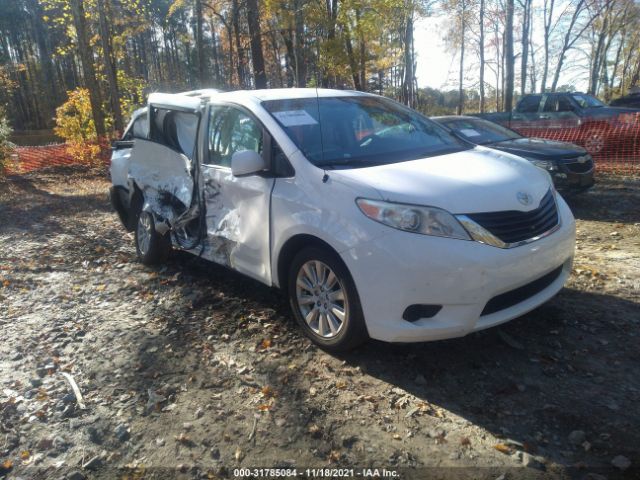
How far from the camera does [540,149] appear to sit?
308 inches

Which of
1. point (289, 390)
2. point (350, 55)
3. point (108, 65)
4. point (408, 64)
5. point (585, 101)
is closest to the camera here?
point (289, 390)

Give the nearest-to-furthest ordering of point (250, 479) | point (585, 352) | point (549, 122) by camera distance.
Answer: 1. point (250, 479)
2. point (585, 352)
3. point (549, 122)

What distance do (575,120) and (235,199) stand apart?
10514 millimetres

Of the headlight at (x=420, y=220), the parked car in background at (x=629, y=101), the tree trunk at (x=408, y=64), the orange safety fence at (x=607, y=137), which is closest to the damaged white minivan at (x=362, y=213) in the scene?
the headlight at (x=420, y=220)

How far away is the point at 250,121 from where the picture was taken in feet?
13.3

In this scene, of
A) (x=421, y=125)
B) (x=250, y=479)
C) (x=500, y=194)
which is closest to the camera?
(x=250, y=479)

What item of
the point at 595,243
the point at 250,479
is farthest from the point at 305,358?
the point at 595,243

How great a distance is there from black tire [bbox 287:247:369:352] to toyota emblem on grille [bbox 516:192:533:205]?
4.04ft

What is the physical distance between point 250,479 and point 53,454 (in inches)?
45.4

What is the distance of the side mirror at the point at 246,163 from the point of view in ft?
11.8

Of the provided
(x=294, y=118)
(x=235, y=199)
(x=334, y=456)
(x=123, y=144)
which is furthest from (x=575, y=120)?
(x=334, y=456)

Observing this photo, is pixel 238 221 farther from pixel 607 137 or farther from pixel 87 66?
pixel 87 66

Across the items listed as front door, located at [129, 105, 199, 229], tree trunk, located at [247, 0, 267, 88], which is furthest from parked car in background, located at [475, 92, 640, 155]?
front door, located at [129, 105, 199, 229]

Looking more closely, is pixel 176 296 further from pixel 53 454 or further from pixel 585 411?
pixel 585 411
